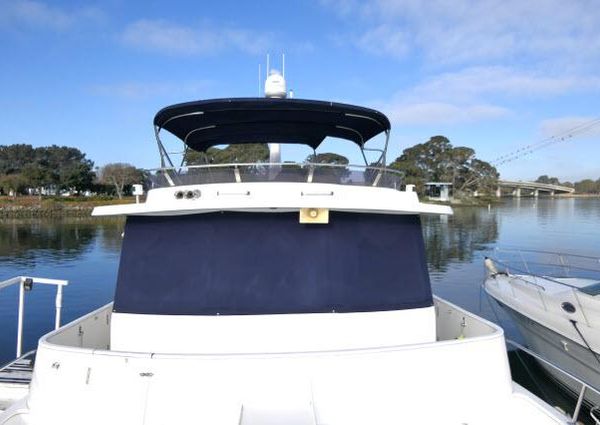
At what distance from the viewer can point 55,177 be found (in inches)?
3398

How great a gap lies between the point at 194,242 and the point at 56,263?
2446 centimetres

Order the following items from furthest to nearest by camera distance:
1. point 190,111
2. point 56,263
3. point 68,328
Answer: point 56,263, point 190,111, point 68,328

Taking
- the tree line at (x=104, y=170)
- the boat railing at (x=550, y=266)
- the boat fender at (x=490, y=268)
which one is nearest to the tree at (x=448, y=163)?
the tree line at (x=104, y=170)

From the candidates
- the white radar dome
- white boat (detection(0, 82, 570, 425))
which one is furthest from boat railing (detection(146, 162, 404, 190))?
A: the white radar dome

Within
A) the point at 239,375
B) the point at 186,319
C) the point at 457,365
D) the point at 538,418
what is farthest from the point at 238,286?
the point at 538,418

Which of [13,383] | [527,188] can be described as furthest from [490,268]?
[527,188]

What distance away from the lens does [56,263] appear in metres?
26.2

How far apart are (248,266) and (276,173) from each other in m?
1.00

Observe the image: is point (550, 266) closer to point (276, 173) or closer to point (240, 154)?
point (240, 154)

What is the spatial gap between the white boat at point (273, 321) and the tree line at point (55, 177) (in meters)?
73.1

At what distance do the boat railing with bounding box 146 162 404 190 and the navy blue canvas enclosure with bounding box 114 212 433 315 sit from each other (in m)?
0.49

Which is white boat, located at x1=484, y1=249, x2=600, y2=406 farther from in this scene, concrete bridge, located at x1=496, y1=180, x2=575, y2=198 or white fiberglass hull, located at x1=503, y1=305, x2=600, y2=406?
concrete bridge, located at x1=496, y1=180, x2=575, y2=198

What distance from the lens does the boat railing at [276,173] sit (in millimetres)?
5086

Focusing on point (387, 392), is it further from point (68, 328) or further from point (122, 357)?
point (68, 328)
